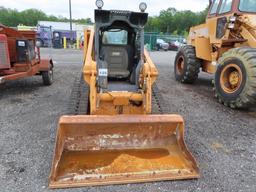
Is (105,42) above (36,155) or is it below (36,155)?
above

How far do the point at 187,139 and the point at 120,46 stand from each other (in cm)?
220

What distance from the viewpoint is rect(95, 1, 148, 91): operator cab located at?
14.9 feet

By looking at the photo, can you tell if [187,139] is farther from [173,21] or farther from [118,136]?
[173,21]

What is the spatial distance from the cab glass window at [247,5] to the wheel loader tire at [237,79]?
1.38 metres

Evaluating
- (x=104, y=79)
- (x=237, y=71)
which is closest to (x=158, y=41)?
(x=237, y=71)

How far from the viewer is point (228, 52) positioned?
20.0 feet

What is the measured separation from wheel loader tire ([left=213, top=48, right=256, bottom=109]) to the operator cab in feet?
7.42

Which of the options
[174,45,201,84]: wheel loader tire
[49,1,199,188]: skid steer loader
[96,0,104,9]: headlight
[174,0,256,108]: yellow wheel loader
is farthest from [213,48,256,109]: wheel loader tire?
[96,0,104,9]: headlight

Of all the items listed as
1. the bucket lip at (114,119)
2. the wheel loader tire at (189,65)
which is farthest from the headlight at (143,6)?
the wheel loader tire at (189,65)

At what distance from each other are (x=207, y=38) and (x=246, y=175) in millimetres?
5242

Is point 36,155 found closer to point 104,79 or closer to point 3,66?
point 104,79

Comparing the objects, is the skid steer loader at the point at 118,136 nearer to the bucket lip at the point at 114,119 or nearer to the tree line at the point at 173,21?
the bucket lip at the point at 114,119

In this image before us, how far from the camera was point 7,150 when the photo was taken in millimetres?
3783

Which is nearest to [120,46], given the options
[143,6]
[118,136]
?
[143,6]
